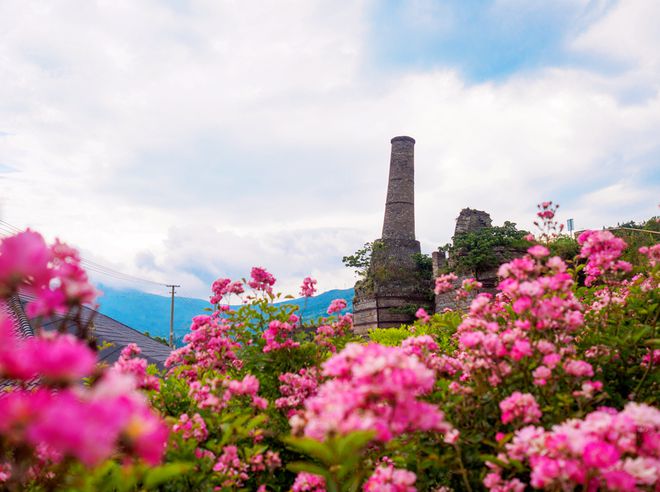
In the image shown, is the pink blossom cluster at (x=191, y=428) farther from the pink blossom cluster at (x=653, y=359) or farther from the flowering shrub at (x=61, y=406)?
the pink blossom cluster at (x=653, y=359)

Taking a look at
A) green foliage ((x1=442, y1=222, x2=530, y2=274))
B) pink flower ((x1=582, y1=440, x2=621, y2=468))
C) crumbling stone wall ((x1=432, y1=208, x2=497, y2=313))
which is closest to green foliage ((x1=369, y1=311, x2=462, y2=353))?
pink flower ((x1=582, y1=440, x2=621, y2=468))

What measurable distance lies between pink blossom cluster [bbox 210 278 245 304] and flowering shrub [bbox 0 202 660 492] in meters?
0.48

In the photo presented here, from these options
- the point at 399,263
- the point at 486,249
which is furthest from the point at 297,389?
the point at 399,263

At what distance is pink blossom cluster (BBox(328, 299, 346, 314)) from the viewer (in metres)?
4.89

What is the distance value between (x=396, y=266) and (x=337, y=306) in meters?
15.5

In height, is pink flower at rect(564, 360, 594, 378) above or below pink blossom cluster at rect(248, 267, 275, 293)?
below

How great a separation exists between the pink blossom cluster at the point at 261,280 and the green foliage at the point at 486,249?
1161 cm

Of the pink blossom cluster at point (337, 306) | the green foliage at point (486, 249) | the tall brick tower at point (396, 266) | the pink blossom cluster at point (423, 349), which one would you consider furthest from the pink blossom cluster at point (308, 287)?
the tall brick tower at point (396, 266)

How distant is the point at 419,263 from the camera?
66.5 feet

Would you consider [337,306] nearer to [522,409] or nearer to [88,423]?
[522,409]

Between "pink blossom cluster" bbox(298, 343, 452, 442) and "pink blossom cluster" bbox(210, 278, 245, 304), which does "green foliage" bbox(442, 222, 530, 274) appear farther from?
"pink blossom cluster" bbox(298, 343, 452, 442)

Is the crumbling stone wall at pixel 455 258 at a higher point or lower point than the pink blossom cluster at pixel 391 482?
higher

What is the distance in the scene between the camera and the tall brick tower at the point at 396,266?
62.5 feet

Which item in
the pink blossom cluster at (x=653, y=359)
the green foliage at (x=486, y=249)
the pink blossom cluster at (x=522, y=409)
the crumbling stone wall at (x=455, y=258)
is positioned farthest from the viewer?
the crumbling stone wall at (x=455, y=258)
